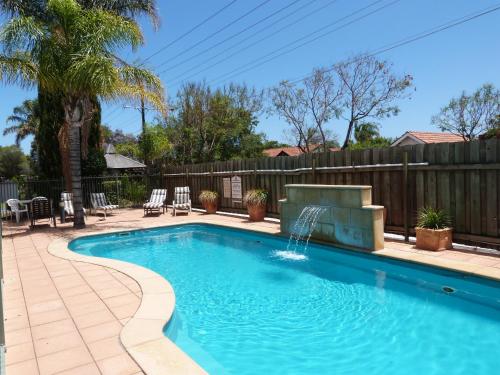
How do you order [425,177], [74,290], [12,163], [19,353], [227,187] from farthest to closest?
[12,163]
[227,187]
[425,177]
[74,290]
[19,353]

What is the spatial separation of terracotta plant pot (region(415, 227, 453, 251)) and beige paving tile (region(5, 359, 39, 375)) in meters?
6.10

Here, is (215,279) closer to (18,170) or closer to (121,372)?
(121,372)

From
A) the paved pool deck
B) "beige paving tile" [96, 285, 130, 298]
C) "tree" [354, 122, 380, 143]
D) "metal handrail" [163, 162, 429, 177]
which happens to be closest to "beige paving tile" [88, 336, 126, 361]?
the paved pool deck

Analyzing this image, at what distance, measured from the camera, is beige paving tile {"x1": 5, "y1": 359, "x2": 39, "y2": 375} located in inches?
120

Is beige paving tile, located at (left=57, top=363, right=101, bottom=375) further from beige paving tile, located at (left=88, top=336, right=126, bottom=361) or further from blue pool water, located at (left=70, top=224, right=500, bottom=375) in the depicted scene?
blue pool water, located at (left=70, top=224, right=500, bottom=375)

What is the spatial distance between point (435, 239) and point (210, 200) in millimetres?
8424

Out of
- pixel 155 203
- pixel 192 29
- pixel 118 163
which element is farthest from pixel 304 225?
pixel 118 163

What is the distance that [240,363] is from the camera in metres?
3.80

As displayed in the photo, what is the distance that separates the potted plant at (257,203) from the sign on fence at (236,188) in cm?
144

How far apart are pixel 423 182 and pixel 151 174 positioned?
13.2m

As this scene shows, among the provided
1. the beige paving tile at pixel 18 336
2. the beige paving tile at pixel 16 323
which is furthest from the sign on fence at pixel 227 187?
the beige paving tile at pixel 18 336

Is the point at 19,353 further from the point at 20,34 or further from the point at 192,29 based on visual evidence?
the point at 192,29

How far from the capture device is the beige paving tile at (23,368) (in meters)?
3.05

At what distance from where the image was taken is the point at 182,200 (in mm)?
14289
